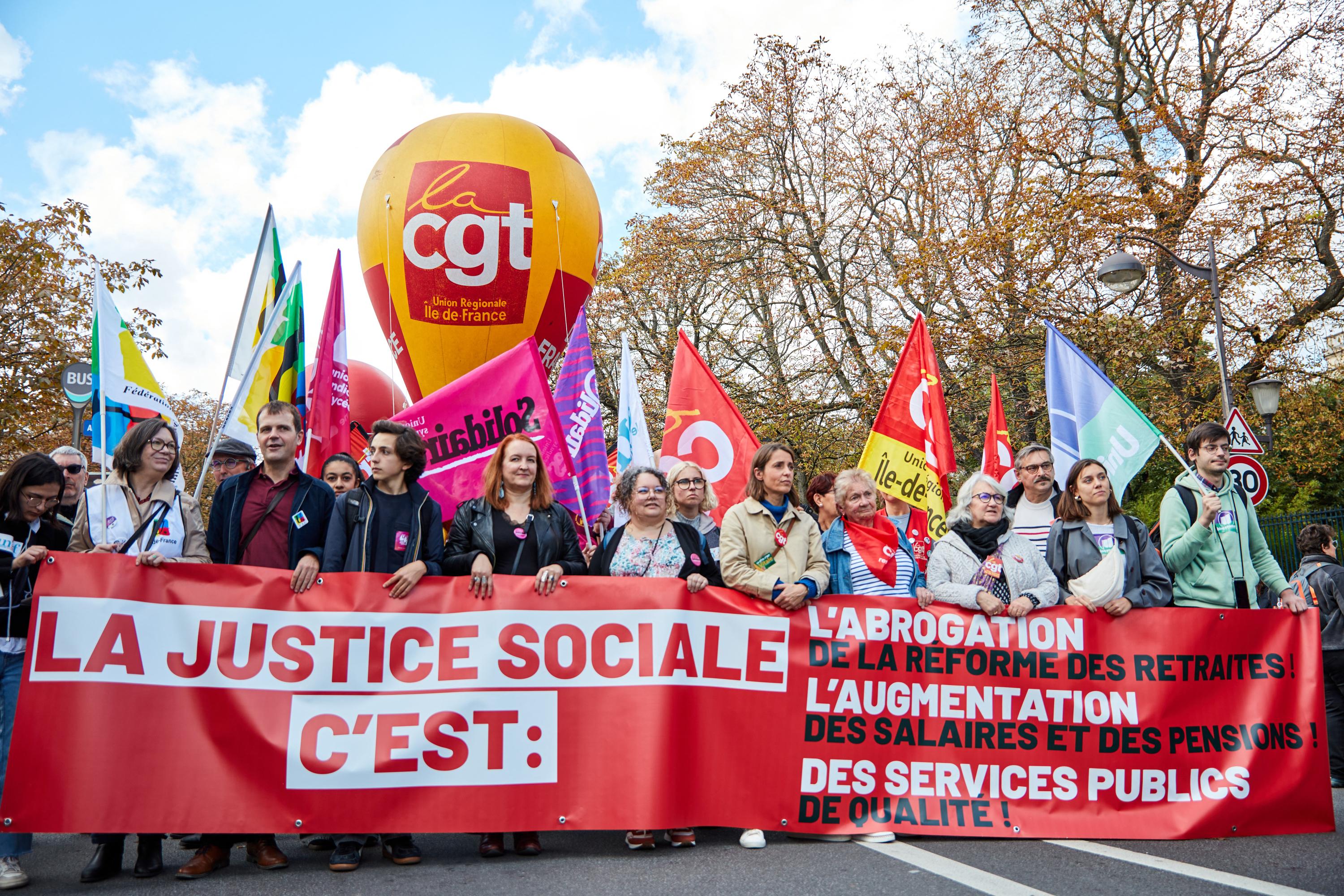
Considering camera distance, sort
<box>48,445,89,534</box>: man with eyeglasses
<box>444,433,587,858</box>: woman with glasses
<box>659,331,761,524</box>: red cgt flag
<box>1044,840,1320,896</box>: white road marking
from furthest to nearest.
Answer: <box>659,331,761,524</box>: red cgt flag → <box>48,445,89,534</box>: man with eyeglasses → <box>444,433,587,858</box>: woman with glasses → <box>1044,840,1320,896</box>: white road marking

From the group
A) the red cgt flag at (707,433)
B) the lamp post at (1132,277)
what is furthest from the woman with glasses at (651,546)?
the lamp post at (1132,277)

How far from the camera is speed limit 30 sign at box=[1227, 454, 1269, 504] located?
1015 cm

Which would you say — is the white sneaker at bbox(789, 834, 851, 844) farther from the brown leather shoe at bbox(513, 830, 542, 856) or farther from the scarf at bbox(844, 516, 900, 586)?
the scarf at bbox(844, 516, 900, 586)

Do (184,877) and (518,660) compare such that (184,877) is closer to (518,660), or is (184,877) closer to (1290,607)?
(518,660)

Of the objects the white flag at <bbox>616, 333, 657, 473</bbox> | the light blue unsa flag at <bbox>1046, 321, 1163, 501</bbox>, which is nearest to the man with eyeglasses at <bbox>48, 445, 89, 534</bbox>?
the white flag at <bbox>616, 333, 657, 473</bbox>

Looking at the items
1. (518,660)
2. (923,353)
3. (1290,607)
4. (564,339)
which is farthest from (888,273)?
(518,660)

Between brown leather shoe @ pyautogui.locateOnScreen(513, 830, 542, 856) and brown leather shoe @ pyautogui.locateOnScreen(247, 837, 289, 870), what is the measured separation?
1033 mm

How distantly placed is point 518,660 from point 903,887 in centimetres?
202

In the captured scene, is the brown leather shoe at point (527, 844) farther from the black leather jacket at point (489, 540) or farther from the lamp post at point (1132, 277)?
the lamp post at point (1132, 277)

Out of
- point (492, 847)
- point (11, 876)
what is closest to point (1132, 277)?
point (492, 847)

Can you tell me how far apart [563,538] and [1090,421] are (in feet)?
14.1

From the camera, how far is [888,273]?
23.3 metres

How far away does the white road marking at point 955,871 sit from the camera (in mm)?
4047

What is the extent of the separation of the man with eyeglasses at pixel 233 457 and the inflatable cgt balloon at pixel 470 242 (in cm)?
565
